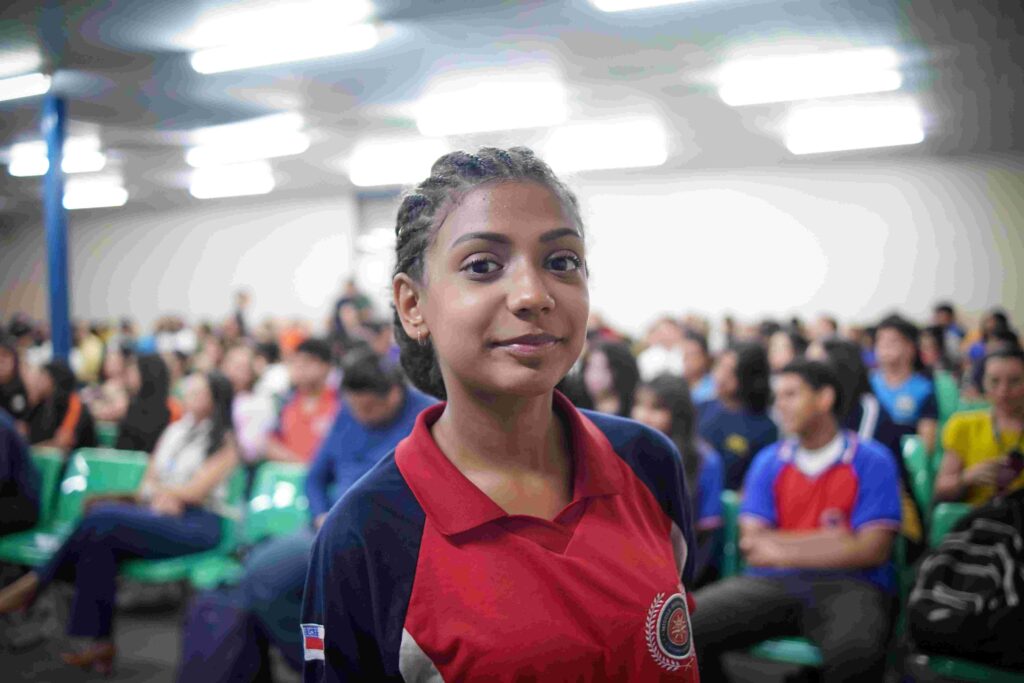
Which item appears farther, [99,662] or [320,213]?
[320,213]

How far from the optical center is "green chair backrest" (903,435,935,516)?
11.7 feet

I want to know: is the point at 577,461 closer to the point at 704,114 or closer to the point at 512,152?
the point at 512,152

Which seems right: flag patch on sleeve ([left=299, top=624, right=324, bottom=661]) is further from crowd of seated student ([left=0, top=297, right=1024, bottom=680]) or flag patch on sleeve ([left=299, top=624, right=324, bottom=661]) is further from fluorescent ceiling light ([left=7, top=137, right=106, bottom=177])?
fluorescent ceiling light ([left=7, top=137, right=106, bottom=177])

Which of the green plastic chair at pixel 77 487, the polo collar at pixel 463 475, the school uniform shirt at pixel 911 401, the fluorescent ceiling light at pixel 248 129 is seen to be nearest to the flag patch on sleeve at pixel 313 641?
the polo collar at pixel 463 475

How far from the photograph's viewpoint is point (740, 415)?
4.00 meters

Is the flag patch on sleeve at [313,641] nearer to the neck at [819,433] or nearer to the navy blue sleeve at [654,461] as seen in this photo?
the navy blue sleeve at [654,461]

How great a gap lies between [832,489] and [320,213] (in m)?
13.5

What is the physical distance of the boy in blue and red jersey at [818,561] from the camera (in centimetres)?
258

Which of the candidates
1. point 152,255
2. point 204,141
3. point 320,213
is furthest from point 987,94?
point 152,255

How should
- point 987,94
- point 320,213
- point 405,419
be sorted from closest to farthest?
point 405,419
point 987,94
point 320,213

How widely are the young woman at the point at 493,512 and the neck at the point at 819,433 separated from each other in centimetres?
212

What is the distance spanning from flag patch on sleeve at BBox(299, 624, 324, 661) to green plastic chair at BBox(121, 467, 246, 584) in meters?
2.95

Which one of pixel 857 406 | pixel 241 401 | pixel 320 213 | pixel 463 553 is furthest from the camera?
pixel 320 213

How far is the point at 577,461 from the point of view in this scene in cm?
110
